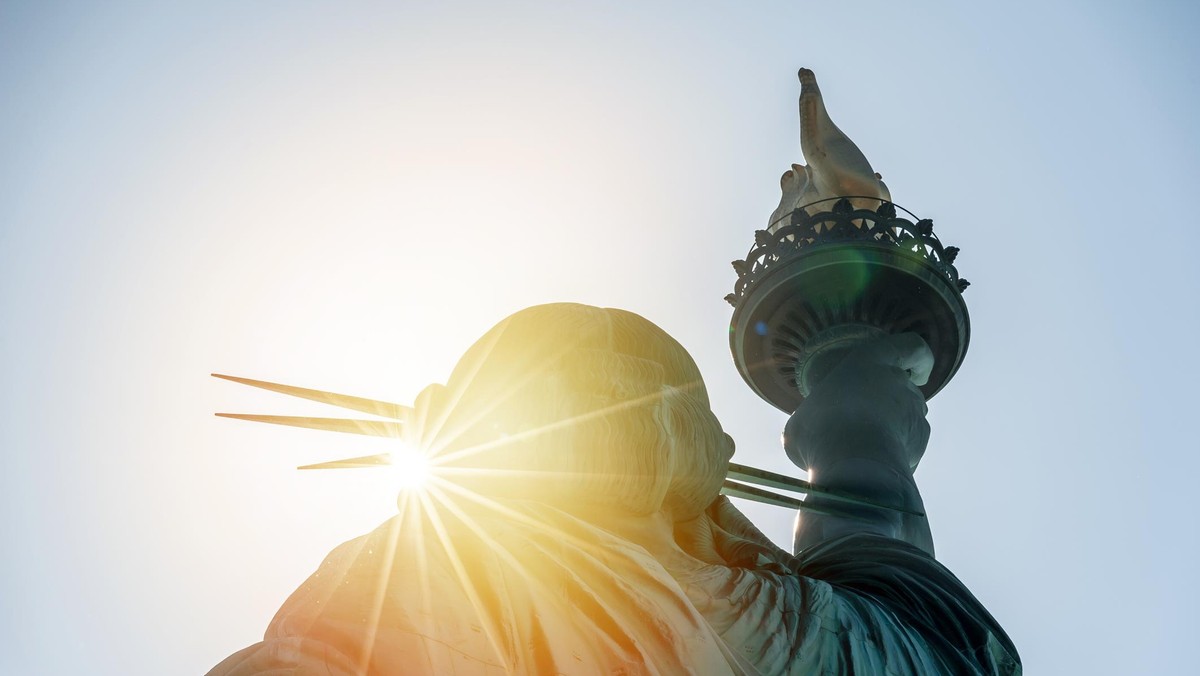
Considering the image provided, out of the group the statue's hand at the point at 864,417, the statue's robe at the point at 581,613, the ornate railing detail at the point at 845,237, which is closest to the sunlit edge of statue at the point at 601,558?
the statue's robe at the point at 581,613

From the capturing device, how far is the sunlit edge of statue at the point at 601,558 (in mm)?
4230

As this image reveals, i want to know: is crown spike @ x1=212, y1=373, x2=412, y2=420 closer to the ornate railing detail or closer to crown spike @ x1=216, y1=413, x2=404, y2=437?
crown spike @ x1=216, y1=413, x2=404, y2=437

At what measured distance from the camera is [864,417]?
7906 mm

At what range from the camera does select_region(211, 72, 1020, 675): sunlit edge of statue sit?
13.9 feet

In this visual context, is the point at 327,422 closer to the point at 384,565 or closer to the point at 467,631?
the point at 384,565

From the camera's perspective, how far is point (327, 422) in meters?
5.80

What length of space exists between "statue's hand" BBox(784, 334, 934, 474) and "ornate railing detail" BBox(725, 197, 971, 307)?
99 cm

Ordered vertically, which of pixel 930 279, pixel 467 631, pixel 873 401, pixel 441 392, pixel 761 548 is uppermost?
pixel 930 279

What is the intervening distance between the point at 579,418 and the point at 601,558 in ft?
3.18

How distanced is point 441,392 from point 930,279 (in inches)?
191

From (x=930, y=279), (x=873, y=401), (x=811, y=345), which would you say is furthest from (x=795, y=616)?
(x=930, y=279)

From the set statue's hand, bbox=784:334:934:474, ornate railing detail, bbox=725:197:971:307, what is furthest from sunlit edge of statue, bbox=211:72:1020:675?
ornate railing detail, bbox=725:197:971:307

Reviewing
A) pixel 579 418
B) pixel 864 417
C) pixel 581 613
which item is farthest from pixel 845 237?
pixel 581 613

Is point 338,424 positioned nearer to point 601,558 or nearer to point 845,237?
point 601,558
